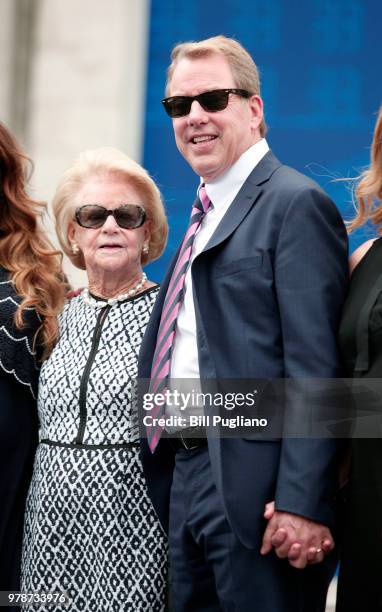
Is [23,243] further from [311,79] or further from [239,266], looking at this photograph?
[311,79]

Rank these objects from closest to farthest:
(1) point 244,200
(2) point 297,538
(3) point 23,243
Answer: (2) point 297,538 < (1) point 244,200 < (3) point 23,243

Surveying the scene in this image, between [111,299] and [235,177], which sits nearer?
[235,177]

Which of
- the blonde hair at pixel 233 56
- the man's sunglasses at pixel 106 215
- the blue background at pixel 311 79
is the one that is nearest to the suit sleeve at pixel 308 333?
the blonde hair at pixel 233 56

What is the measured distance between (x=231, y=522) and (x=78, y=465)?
724 mm

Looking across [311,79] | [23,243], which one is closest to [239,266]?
[23,243]

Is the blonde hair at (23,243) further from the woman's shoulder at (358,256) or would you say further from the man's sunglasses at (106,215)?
the woman's shoulder at (358,256)

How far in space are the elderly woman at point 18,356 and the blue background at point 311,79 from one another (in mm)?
1965

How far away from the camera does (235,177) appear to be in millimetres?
3400

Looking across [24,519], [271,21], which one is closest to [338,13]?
[271,21]

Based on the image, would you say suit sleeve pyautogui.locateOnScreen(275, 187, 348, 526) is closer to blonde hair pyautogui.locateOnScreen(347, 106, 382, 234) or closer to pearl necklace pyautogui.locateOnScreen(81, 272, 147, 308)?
blonde hair pyautogui.locateOnScreen(347, 106, 382, 234)

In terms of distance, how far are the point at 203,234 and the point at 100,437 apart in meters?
0.79

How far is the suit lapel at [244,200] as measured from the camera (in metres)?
3.25

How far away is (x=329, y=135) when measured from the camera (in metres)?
5.88

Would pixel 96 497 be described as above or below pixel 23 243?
below
